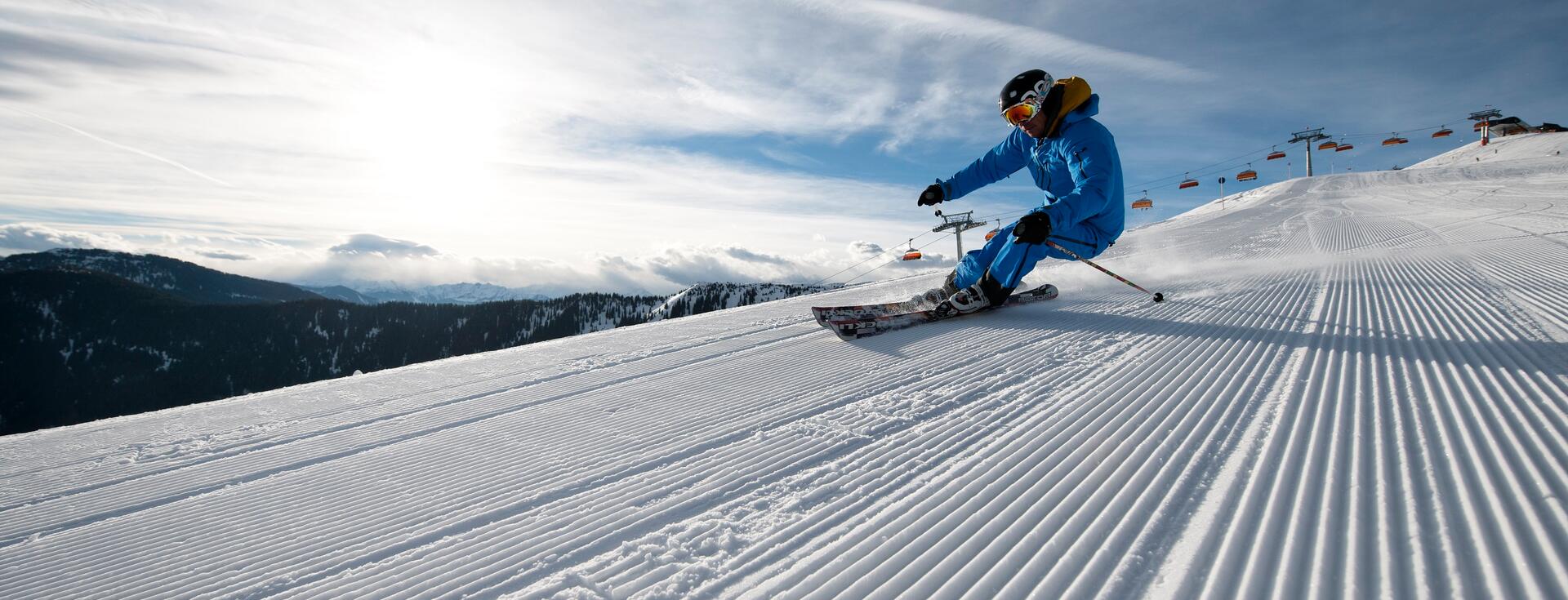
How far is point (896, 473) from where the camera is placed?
7.98 feet

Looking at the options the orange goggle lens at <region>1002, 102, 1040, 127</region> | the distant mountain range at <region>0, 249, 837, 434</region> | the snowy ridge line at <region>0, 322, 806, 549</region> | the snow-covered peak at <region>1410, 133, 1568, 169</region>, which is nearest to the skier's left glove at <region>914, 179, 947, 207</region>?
the orange goggle lens at <region>1002, 102, 1040, 127</region>

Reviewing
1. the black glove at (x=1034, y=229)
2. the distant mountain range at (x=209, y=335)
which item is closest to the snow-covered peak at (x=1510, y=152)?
the black glove at (x=1034, y=229)

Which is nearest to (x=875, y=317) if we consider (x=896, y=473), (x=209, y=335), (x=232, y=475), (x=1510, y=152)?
(x=896, y=473)

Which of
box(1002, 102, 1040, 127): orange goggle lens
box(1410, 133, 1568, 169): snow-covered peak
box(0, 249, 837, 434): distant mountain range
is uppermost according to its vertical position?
box(1410, 133, 1568, 169): snow-covered peak

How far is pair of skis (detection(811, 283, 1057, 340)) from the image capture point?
5730 millimetres

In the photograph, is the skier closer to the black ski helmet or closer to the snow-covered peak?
the black ski helmet

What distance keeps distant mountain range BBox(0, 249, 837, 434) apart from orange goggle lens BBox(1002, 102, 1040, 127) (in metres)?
103

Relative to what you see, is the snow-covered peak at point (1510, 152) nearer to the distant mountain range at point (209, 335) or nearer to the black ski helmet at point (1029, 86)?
the black ski helmet at point (1029, 86)

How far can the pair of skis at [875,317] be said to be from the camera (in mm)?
5730

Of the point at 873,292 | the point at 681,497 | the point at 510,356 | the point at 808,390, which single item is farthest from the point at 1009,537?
the point at 873,292

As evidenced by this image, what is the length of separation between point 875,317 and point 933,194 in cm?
222

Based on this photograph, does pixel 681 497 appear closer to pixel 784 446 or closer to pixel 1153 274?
pixel 784 446

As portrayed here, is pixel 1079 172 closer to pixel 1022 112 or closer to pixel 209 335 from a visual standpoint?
pixel 1022 112

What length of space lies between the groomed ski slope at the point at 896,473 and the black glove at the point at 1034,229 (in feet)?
2.71
